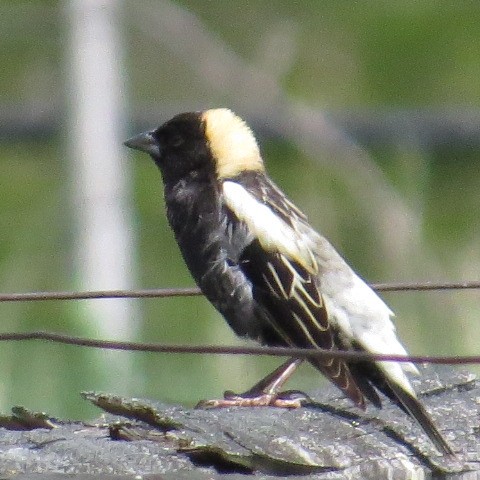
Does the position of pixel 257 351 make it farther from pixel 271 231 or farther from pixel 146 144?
pixel 146 144

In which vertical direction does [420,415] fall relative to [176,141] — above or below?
below

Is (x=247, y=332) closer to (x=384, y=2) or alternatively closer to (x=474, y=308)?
(x=474, y=308)

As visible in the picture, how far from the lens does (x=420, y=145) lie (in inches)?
386

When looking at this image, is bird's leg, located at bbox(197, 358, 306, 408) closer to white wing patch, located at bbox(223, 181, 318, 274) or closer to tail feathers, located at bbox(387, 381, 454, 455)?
tail feathers, located at bbox(387, 381, 454, 455)

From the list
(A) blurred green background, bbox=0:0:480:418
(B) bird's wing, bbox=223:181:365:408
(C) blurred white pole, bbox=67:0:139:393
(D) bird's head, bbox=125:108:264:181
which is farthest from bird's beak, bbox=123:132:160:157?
(C) blurred white pole, bbox=67:0:139:393

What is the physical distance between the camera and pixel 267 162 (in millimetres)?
11867

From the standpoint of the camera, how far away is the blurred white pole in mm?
9039

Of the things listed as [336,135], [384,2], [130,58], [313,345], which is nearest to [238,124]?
[313,345]

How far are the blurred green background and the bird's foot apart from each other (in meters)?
1.76

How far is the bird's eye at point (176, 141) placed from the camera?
545 cm

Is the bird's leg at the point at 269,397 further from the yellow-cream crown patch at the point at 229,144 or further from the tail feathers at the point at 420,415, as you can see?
the yellow-cream crown patch at the point at 229,144

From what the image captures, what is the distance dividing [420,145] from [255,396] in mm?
5257

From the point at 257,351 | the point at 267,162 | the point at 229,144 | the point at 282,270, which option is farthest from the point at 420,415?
the point at 267,162

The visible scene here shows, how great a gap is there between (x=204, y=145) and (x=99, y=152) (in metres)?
3.96
